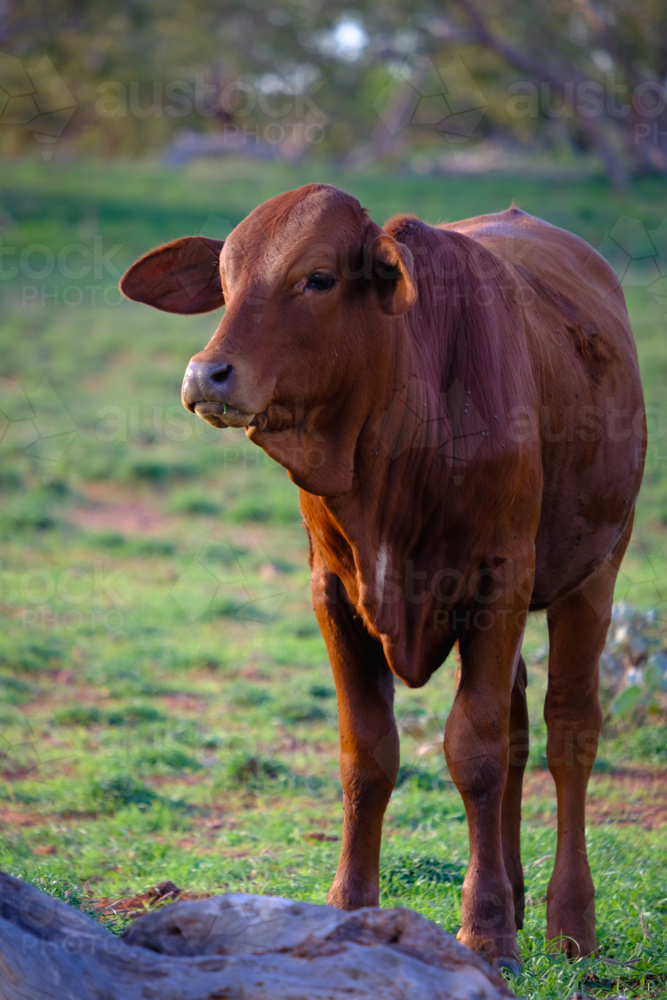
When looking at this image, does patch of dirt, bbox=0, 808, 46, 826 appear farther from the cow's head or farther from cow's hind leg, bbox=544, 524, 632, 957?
the cow's head

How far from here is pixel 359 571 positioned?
2.86 metres

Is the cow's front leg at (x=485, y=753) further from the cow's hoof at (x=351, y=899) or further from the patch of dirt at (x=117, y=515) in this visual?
the patch of dirt at (x=117, y=515)

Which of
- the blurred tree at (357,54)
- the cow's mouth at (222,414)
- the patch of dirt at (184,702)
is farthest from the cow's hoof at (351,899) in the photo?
the blurred tree at (357,54)

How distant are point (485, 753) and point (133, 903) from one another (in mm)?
1127

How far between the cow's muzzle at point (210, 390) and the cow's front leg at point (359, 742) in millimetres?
783

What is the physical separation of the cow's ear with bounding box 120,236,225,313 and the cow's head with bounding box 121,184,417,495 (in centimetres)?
37

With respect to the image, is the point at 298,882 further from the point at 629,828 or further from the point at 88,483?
the point at 88,483

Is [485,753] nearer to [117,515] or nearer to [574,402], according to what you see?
[574,402]

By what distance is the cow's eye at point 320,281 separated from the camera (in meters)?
2.58

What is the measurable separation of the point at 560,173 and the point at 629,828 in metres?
17.8

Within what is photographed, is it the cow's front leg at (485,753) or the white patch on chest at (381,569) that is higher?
the white patch on chest at (381,569)

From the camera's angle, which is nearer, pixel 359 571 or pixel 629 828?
pixel 359 571

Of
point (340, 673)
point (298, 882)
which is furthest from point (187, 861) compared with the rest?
point (340, 673)

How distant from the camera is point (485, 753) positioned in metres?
2.89
